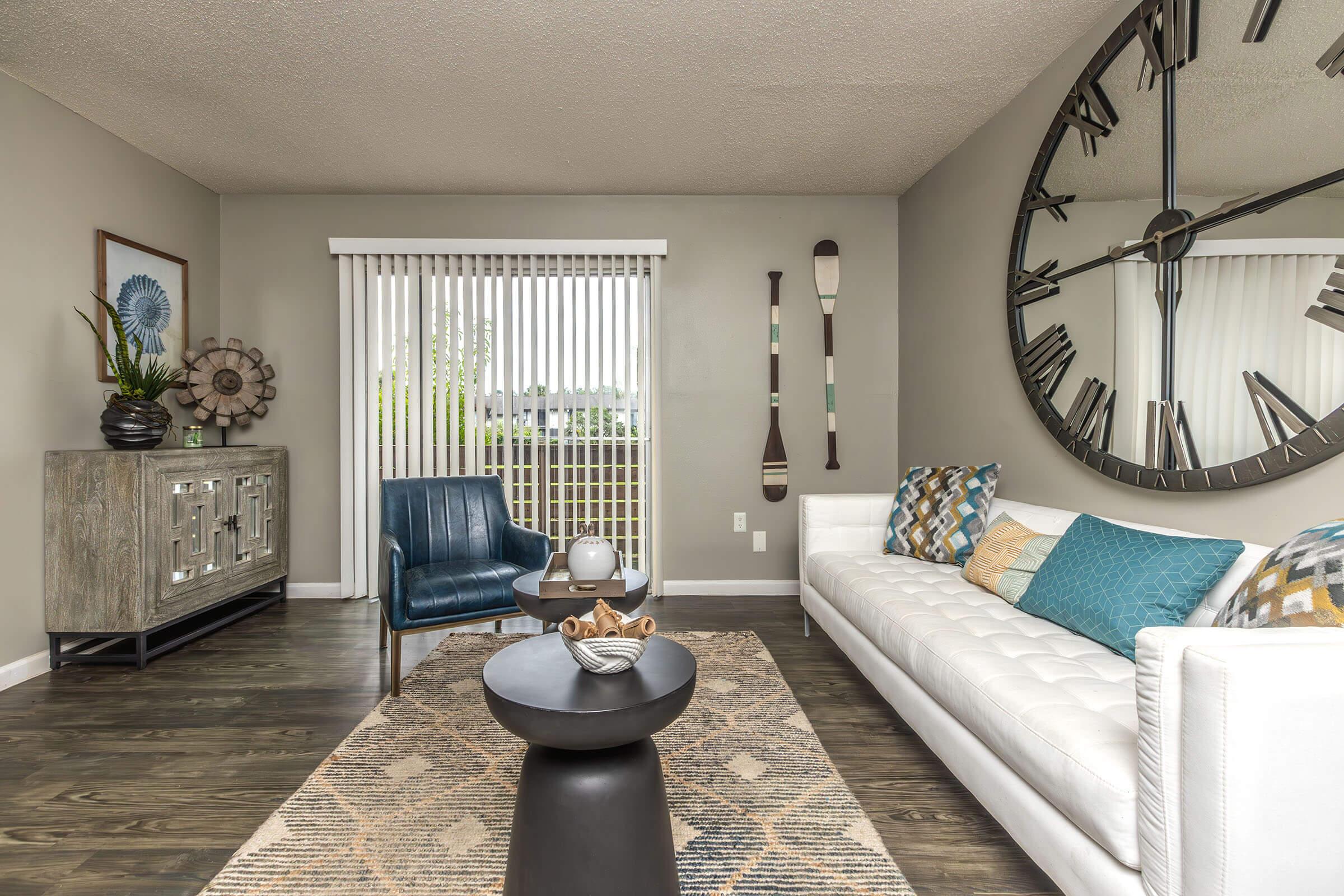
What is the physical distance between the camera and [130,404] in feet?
9.43

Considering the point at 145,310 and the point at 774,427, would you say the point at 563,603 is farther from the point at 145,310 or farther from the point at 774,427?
the point at 145,310

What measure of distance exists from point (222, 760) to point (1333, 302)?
10.8 ft

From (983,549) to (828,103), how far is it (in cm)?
203

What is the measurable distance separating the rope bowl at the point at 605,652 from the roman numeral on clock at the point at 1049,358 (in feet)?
6.65

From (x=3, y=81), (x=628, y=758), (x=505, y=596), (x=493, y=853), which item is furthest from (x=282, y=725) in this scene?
(x=3, y=81)

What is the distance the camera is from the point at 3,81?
100 inches

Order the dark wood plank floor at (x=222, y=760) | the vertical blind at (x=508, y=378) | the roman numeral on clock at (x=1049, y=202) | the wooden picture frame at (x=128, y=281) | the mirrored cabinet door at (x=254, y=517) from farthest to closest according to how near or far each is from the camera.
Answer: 1. the vertical blind at (x=508, y=378)
2. the mirrored cabinet door at (x=254, y=517)
3. the wooden picture frame at (x=128, y=281)
4. the roman numeral on clock at (x=1049, y=202)
5. the dark wood plank floor at (x=222, y=760)

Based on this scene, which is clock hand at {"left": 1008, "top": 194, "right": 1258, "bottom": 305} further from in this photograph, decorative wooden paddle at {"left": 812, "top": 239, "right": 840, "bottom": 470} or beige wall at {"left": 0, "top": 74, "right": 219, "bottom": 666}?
beige wall at {"left": 0, "top": 74, "right": 219, "bottom": 666}

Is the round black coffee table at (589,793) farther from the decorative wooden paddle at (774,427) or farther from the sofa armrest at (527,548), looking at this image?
the decorative wooden paddle at (774,427)

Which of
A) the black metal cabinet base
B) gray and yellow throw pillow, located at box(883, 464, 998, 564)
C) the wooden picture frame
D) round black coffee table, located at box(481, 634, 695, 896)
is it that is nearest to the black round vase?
the wooden picture frame

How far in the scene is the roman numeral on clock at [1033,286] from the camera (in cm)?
247

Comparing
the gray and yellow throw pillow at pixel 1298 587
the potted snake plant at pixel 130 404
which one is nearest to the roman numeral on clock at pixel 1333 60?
the gray and yellow throw pillow at pixel 1298 587

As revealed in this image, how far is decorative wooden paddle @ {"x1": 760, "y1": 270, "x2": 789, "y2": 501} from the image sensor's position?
157 inches

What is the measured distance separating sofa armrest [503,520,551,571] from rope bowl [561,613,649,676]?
1.47 m
